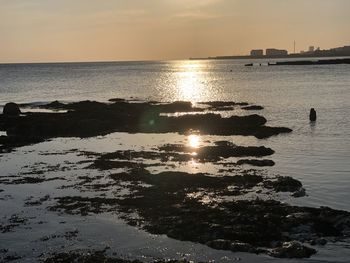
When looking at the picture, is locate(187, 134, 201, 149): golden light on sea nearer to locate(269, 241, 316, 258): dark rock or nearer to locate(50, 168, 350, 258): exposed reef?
locate(50, 168, 350, 258): exposed reef

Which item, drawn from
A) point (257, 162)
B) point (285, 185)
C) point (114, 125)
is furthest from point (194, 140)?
point (285, 185)

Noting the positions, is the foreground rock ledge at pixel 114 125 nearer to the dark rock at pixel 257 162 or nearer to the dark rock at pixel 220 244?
the dark rock at pixel 257 162

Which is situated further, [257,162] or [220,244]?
[257,162]

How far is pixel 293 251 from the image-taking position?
16.0 m

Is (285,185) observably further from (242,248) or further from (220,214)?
(242,248)

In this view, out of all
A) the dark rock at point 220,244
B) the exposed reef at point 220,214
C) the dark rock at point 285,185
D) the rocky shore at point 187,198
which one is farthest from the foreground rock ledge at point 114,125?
the dark rock at point 220,244

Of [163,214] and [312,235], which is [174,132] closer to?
[163,214]

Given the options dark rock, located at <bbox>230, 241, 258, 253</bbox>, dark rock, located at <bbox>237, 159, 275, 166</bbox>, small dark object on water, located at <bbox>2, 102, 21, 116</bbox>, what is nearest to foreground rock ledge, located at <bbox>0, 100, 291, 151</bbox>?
small dark object on water, located at <bbox>2, 102, 21, 116</bbox>

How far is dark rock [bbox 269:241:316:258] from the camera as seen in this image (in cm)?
1589

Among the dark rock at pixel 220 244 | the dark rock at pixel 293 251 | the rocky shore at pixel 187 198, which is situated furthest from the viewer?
the rocky shore at pixel 187 198

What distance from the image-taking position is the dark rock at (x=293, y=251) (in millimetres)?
15892

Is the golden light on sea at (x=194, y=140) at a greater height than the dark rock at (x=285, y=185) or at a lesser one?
greater

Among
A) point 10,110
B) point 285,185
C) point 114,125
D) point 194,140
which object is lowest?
point 285,185

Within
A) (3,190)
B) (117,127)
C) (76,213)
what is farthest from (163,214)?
(117,127)
